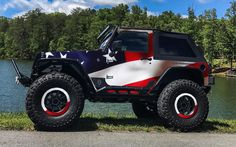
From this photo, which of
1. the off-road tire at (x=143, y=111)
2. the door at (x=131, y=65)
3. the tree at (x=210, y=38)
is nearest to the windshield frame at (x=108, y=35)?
the door at (x=131, y=65)

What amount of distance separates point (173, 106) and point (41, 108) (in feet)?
8.83

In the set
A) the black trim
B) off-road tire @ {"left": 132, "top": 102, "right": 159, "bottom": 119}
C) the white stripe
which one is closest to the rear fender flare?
the white stripe

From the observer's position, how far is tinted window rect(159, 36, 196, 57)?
9.38 m

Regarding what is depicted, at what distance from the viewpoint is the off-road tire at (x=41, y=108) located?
827cm

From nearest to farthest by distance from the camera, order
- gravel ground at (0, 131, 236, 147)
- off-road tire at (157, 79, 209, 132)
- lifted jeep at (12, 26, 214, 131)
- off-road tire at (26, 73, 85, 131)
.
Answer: gravel ground at (0, 131, 236, 147), off-road tire at (26, 73, 85, 131), lifted jeep at (12, 26, 214, 131), off-road tire at (157, 79, 209, 132)

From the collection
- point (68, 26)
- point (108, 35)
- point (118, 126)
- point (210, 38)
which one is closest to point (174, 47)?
point (108, 35)

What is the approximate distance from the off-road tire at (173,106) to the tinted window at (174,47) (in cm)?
63

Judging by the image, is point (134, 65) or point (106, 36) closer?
point (134, 65)

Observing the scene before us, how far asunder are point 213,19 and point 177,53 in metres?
105

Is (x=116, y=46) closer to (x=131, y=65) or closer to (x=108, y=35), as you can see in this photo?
(x=131, y=65)

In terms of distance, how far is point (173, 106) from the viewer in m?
9.02

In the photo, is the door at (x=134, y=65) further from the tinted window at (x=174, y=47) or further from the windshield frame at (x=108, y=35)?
the tinted window at (x=174, y=47)

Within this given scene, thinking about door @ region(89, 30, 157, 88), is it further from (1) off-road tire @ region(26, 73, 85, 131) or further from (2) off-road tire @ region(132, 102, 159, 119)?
(2) off-road tire @ region(132, 102, 159, 119)

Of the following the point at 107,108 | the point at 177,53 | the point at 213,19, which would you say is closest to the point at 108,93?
the point at 177,53
